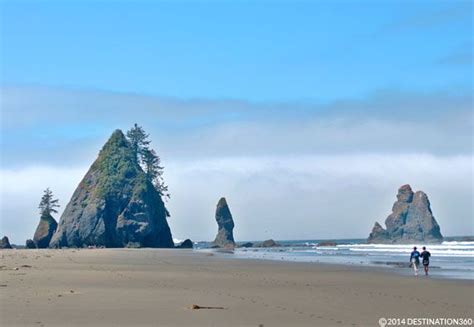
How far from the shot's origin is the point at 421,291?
73.8 feet

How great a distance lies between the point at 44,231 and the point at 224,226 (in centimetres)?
3958

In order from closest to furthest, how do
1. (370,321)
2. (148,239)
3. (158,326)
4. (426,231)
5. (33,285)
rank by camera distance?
(158,326)
(370,321)
(33,285)
(148,239)
(426,231)

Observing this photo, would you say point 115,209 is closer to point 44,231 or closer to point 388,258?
point 44,231

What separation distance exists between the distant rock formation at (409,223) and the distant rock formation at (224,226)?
164 ft

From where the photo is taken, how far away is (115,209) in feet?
323

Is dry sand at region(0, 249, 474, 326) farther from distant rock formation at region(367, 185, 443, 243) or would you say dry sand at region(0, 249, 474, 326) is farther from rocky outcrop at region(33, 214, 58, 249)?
Answer: distant rock formation at region(367, 185, 443, 243)

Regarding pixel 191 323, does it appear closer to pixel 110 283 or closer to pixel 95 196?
pixel 110 283

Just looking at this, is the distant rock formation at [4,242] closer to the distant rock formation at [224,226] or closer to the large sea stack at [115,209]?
the large sea stack at [115,209]

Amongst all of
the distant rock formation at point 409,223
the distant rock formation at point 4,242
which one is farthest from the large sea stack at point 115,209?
the distant rock formation at point 409,223

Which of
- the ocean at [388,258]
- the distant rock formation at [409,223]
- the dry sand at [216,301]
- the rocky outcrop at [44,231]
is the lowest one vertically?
the dry sand at [216,301]

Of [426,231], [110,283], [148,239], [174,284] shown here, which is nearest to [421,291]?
[174,284]

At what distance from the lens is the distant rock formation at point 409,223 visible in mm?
166250

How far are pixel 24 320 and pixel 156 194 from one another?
292 feet

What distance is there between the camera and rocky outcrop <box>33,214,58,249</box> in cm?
9975
